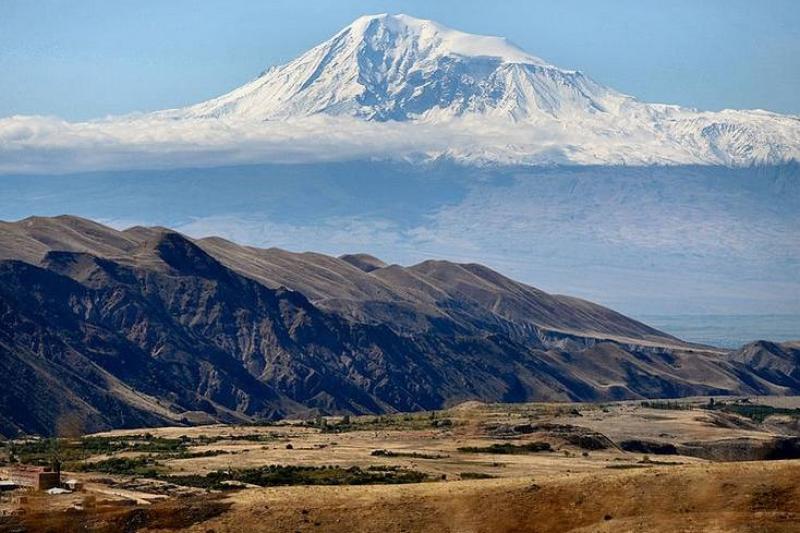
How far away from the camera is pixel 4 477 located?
11512 cm

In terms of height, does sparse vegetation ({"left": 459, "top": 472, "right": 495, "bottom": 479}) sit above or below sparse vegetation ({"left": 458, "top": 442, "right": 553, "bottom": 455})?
above

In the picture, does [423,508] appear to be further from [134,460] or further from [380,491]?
[134,460]

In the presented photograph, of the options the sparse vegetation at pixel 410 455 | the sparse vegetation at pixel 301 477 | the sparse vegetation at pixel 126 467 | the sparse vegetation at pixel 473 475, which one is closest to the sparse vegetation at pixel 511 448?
the sparse vegetation at pixel 410 455

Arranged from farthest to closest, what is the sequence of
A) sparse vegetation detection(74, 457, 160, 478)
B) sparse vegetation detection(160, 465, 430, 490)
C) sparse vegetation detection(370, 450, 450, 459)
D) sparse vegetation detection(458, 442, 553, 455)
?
sparse vegetation detection(458, 442, 553, 455) → sparse vegetation detection(370, 450, 450, 459) → sparse vegetation detection(74, 457, 160, 478) → sparse vegetation detection(160, 465, 430, 490)

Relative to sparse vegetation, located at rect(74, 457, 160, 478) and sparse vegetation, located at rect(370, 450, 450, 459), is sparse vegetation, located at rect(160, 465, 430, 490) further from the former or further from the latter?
sparse vegetation, located at rect(370, 450, 450, 459)

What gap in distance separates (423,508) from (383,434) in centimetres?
9921

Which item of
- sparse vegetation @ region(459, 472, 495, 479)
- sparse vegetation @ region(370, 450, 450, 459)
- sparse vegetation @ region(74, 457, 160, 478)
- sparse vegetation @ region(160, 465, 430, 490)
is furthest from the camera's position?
sparse vegetation @ region(370, 450, 450, 459)

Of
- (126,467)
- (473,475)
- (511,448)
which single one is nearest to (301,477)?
(473,475)

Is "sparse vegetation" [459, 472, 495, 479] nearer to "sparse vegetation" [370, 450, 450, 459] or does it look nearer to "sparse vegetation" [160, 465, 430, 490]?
"sparse vegetation" [160, 465, 430, 490]

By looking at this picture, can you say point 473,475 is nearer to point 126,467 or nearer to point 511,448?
point 126,467

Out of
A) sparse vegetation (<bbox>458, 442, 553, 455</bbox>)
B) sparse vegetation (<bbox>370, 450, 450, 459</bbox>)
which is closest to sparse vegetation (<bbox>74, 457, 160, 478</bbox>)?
sparse vegetation (<bbox>370, 450, 450, 459</bbox>)

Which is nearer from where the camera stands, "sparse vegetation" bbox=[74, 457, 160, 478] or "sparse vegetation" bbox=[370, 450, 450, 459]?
"sparse vegetation" bbox=[74, 457, 160, 478]

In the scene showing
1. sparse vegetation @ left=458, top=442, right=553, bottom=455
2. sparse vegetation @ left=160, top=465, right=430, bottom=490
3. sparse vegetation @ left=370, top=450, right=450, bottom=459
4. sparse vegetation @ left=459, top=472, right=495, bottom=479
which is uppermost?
sparse vegetation @ left=160, top=465, right=430, bottom=490

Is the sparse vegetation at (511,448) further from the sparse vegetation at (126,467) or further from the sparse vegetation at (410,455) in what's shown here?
the sparse vegetation at (126,467)
